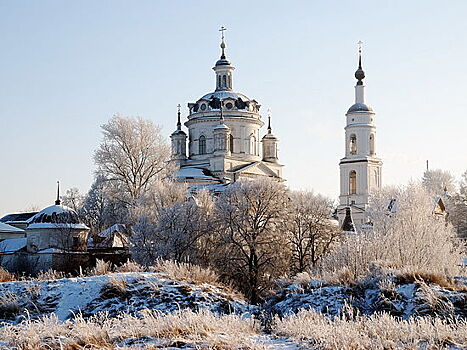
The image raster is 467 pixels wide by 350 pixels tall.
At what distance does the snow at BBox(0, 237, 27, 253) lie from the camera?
40.4 meters

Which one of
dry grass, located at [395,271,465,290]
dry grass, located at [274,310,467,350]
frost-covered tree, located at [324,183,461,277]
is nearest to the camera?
dry grass, located at [274,310,467,350]

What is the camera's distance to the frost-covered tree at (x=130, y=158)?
148 feet

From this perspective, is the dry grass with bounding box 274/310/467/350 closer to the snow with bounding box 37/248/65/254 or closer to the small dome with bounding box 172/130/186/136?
the snow with bounding box 37/248/65/254

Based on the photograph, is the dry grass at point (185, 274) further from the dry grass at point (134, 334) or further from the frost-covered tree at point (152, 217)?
the frost-covered tree at point (152, 217)

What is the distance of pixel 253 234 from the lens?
1261 inches

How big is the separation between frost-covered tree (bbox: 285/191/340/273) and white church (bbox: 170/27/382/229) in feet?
49.3

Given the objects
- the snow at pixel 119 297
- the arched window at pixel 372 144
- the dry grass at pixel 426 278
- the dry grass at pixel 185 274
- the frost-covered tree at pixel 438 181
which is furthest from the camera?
the frost-covered tree at pixel 438 181

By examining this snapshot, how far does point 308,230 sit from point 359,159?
22632mm

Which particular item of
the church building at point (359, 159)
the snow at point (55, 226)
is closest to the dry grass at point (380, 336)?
the snow at point (55, 226)

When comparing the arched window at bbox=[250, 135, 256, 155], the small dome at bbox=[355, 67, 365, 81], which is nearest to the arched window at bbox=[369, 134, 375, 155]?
the small dome at bbox=[355, 67, 365, 81]

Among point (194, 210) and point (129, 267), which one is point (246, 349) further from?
point (194, 210)

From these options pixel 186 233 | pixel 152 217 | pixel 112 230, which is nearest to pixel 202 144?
pixel 112 230

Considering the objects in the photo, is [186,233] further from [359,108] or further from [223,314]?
[359,108]

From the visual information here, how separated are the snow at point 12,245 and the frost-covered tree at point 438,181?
45894mm
